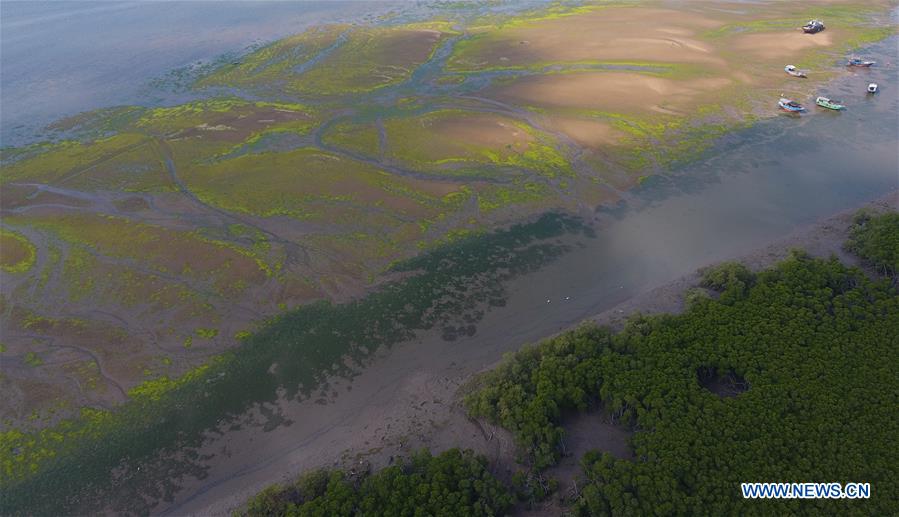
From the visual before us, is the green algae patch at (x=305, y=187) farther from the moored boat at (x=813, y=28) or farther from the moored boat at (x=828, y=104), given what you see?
the moored boat at (x=813, y=28)

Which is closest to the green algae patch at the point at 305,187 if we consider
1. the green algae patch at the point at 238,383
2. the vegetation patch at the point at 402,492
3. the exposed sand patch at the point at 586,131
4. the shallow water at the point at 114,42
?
the green algae patch at the point at 238,383

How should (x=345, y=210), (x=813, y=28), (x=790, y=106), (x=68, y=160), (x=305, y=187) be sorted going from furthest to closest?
1. (x=813, y=28)
2. (x=790, y=106)
3. (x=68, y=160)
4. (x=305, y=187)
5. (x=345, y=210)

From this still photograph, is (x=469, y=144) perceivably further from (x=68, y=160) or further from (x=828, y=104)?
(x=68, y=160)

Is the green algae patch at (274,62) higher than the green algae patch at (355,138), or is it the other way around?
the green algae patch at (274,62)

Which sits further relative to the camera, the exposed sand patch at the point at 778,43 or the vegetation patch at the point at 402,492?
the exposed sand patch at the point at 778,43

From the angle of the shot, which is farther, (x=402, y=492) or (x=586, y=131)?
(x=586, y=131)

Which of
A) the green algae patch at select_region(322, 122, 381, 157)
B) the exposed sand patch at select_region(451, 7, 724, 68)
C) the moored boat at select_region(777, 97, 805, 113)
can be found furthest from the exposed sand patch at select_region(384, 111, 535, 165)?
the moored boat at select_region(777, 97, 805, 113)

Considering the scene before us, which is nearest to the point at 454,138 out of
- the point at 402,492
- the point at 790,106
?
the point at 790,106
